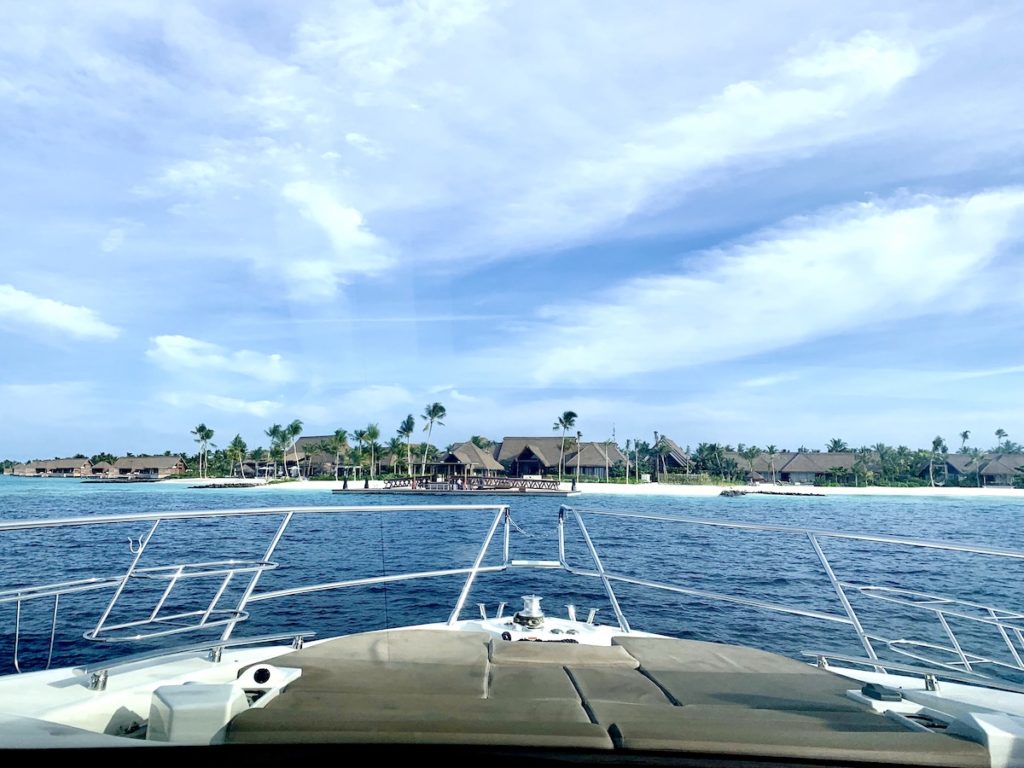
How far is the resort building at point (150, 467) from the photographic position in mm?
93006

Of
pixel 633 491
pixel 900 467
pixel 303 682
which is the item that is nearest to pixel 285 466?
pixel 633 491

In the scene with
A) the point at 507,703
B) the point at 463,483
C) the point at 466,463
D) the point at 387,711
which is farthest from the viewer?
the point at 466,463

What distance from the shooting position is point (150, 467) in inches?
3698

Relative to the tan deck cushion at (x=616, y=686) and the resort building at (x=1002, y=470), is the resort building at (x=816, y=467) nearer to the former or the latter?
the resort building at (x=1002, y=470)

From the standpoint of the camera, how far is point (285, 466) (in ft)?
279

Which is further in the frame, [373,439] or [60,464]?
[60,464]

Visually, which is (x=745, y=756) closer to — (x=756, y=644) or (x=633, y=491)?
(x=756, y=644)

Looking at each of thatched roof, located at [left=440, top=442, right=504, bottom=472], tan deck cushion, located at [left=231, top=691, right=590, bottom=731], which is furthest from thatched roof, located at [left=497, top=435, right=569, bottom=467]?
tan deck cushion, located at [left=231, top=691, right=590, bottom=731]

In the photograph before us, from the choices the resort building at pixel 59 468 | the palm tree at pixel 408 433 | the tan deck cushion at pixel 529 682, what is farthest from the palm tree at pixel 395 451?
the tan deck cushion at pixel 529 682

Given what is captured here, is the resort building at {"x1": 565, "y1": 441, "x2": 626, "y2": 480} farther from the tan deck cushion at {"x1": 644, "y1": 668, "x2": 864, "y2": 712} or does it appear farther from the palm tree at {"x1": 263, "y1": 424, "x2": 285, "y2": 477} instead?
the tan deck cushion at {"x1": 644, "y1": 668, "x2": 864, "y2": 712}

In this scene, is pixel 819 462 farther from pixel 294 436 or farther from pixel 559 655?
pixel 559 655

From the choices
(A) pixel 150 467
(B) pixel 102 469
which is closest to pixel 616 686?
(A) pixel 150 467

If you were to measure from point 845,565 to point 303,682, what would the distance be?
17.6 meters

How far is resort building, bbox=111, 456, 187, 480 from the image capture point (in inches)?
3662
